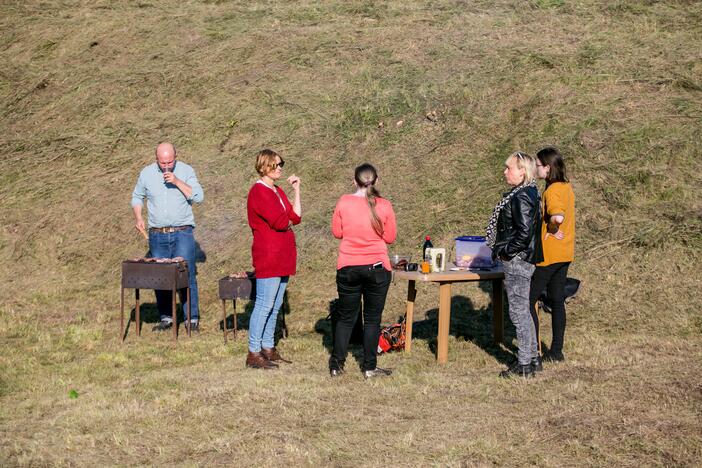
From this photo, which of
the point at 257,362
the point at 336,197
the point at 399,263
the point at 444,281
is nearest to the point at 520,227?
the point at 444,281

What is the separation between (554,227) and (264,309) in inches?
117

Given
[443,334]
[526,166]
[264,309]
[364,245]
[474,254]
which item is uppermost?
[526,166]

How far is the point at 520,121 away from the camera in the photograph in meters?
15.2

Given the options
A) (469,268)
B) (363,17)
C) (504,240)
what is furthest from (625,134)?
(363,17)

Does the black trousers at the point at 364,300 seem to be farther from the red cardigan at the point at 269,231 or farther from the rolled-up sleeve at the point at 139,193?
the rolled-up sleeve at the point at 139,193

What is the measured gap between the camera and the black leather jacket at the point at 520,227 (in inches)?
284

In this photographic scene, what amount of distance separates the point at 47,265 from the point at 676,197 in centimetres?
1031

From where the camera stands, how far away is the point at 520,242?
726 centimetres

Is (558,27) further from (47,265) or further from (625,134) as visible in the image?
(47,265)

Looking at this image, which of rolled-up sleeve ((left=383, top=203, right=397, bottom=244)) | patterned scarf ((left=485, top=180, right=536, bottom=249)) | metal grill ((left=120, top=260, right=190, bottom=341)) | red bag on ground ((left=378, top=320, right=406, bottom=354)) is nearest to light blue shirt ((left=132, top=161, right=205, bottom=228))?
metal grill ((left=120, top=260, right=190, bottom=341))

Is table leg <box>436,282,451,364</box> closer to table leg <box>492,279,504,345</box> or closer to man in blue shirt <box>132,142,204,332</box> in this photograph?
table leg <box>492,279,504,345</box>

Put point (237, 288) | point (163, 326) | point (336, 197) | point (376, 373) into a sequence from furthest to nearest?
point (336, 197), point (163, 326), point (237, 288), point (376, 373)

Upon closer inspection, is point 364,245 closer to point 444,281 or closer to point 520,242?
point 444,281

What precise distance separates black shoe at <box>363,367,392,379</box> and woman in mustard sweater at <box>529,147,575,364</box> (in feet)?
4.74
